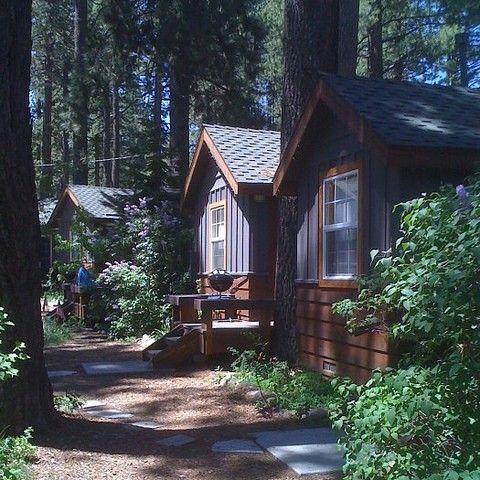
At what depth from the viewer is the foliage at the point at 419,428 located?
3180mm

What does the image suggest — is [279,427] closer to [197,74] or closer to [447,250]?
[447,250]

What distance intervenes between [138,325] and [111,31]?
8.15 m

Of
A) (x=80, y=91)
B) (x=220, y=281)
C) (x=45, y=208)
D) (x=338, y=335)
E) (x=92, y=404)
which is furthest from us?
(x=45, y=208)

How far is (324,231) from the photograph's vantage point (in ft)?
29.3

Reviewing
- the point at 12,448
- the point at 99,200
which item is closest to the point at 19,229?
the point at 12,448

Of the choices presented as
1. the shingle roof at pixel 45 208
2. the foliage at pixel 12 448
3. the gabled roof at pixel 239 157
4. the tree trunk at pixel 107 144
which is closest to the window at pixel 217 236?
the gabled roof at pixel 239 157

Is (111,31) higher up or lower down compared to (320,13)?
higher up

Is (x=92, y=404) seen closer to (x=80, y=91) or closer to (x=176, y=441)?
(x=176, y=441)

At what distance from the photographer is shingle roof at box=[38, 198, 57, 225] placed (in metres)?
28.6

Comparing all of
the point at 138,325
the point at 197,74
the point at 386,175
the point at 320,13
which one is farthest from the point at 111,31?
the point at 386,175

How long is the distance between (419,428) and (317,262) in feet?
19.2

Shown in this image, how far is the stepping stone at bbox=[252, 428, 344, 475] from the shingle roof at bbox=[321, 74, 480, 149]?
2919 millimetres

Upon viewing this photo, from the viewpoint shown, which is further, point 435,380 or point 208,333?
point 208,333

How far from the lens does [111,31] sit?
1816cm
